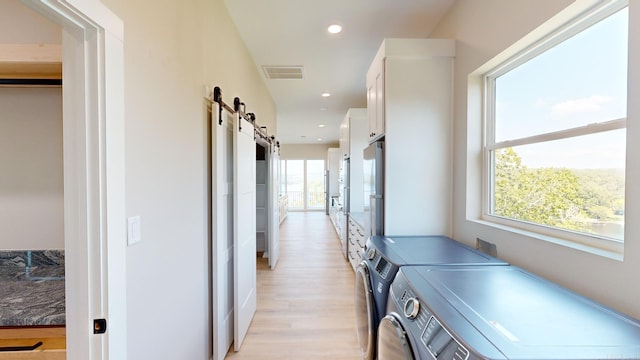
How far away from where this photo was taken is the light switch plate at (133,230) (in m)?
1.06

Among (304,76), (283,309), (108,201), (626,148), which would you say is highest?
(304,76)

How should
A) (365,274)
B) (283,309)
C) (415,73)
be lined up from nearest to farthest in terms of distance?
(365,274), (415,73), (283,309)

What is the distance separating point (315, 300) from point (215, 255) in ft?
5.07

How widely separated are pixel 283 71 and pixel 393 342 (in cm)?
331

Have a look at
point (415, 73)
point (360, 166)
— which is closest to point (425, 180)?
point (415, 73)

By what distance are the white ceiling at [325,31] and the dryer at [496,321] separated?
2.06m

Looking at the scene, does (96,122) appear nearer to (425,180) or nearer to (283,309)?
(425,180)

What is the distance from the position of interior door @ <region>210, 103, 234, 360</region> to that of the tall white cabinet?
1.24m

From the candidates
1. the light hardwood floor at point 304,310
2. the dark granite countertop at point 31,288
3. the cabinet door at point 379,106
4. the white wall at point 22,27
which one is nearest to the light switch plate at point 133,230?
the dark granite countertop at point 31,288

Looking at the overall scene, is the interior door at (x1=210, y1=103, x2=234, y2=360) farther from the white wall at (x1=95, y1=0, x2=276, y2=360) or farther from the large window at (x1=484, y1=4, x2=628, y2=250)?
the large window at (x1=484, y1=4, x2=628, y2=250)

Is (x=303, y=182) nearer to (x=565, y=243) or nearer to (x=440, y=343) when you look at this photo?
(x=565, y=243)

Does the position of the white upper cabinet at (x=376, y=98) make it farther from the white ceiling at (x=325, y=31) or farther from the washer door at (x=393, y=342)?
the washer door at (x=393, y=342)

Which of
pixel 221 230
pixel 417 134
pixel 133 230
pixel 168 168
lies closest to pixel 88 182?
pixel 133 230

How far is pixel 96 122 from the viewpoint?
899 millimetres
